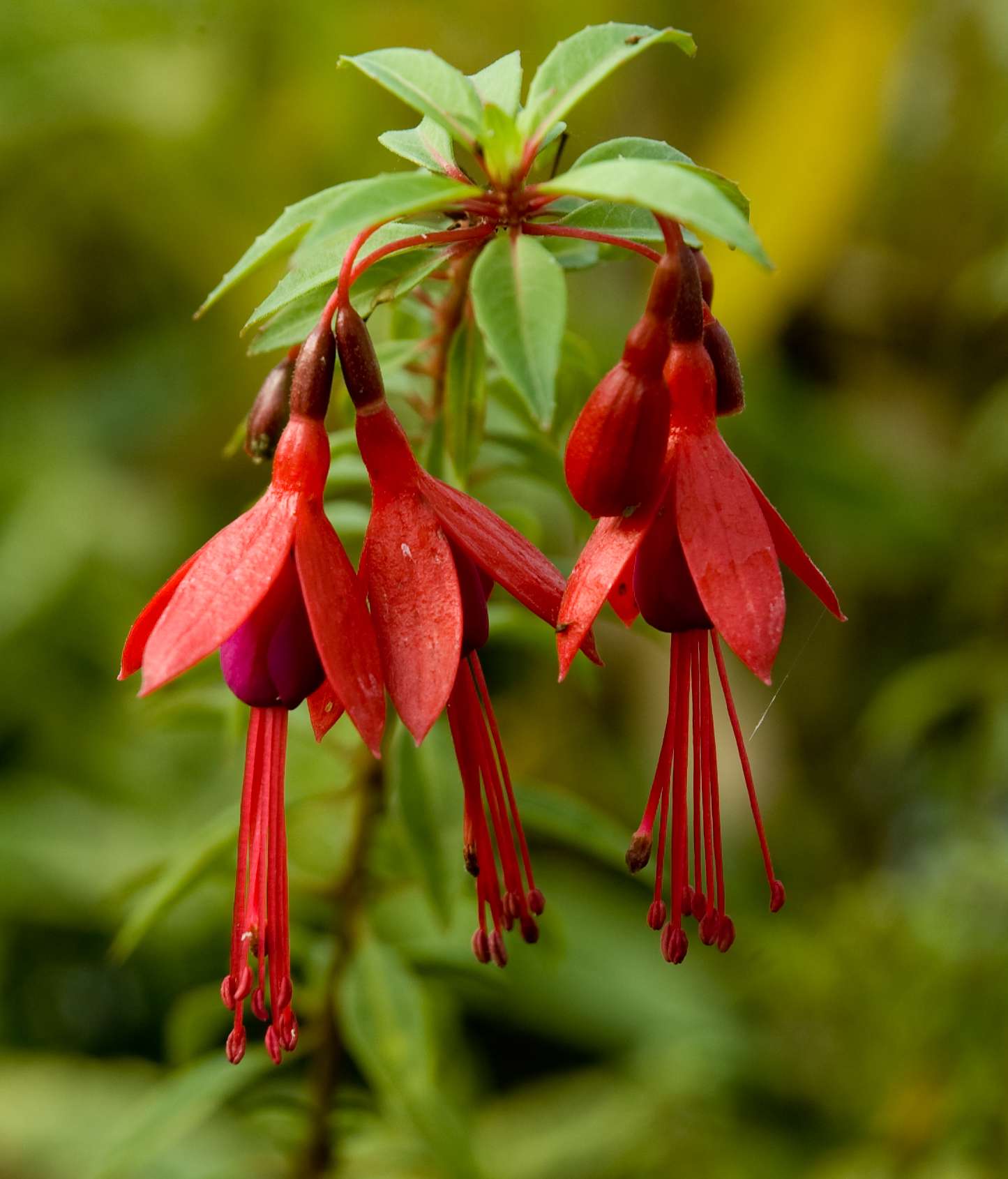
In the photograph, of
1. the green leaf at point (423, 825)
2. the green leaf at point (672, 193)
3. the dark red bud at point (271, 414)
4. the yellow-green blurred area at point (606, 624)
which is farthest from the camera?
the yellow-green blurred area at point (606, 624)

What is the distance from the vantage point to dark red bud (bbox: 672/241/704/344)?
540 mm

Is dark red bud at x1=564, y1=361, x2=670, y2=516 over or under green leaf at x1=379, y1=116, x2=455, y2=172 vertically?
under

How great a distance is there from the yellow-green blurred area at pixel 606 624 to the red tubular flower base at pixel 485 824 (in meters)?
0.46

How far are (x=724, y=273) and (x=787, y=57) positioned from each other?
1.38 feet

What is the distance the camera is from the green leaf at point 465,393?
68cm

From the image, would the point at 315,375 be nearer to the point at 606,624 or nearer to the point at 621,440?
the point at 621,440

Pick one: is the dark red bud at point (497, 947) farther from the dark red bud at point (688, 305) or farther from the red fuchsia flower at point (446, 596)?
the dark red bud at point (688, 305)

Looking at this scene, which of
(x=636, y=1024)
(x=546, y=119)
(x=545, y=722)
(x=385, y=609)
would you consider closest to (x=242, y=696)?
(x=385, y=609)

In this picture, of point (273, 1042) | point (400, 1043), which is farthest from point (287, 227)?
point (400, 1043)

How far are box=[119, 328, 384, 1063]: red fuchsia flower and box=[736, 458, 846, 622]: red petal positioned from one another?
18 centimetres

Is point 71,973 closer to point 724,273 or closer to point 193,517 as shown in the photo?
point 193,517

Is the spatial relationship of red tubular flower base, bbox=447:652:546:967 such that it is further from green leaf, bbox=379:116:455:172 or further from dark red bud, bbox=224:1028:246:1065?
green leaf, bbox=379:116:455:172

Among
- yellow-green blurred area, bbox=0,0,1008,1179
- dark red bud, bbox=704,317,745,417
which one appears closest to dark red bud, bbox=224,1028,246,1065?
dark red bud, bbox=704,317,745,417

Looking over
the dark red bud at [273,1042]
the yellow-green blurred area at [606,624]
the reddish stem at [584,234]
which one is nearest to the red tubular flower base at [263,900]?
the dark red bud at [273,1042]
